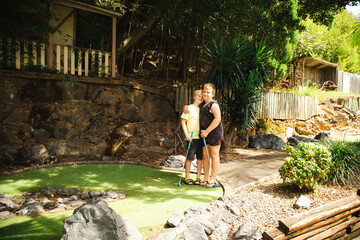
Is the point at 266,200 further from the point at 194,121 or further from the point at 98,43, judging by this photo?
the point at 98,43

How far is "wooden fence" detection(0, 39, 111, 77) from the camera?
21.4ft

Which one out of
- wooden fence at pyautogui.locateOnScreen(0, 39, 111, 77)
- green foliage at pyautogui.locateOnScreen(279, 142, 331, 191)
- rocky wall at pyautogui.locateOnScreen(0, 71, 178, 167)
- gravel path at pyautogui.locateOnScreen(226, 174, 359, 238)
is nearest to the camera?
gravel path at pyautogui.locateOnScreen(226, 174, 359, 238)

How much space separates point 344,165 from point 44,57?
25.6ft

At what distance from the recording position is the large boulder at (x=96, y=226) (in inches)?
80.1

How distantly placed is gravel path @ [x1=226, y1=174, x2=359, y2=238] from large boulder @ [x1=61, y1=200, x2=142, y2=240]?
4.53 ft

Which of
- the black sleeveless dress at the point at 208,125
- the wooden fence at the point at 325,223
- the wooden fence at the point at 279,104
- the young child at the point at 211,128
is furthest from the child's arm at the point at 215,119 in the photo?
the wooden fence at the point at 279,104

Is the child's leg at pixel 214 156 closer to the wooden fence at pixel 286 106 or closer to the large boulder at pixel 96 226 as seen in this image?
the large boulder at pixel 96 226

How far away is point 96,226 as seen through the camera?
2.11 meters

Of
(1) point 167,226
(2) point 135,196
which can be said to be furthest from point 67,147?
(1) point 167,226

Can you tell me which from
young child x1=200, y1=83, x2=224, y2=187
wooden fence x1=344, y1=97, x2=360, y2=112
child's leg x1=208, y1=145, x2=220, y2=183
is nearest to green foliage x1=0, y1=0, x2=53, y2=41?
young child x1=200, y1=83, x2=224, y2=187

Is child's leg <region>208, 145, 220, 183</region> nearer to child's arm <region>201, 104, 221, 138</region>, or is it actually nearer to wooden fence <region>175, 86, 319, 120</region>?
child's arm <region>201, 104, 221, 138</region>

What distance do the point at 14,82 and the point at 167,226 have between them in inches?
233

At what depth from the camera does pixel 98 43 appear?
8969mm

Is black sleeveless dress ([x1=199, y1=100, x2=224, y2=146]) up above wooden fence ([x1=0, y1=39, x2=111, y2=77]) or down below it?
below
